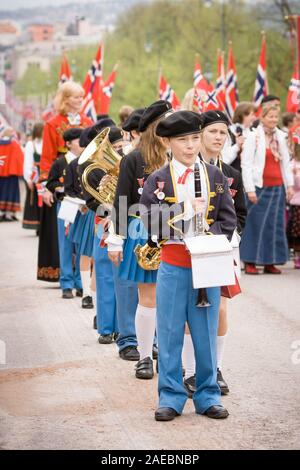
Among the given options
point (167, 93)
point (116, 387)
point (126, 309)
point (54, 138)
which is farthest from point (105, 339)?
point (167, 93)

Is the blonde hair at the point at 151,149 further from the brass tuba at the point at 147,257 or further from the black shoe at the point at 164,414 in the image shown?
the black shoe at the point at 164,414

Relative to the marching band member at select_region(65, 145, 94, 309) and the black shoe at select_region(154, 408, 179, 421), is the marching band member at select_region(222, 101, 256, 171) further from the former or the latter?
the black shoe at select_region(154, 408, 179, 421)

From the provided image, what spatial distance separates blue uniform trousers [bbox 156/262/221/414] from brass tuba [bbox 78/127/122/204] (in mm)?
2035

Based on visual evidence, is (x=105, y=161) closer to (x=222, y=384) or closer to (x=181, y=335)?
(x=222, y=384)

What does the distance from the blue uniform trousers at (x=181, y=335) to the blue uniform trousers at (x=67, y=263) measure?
17.2ft

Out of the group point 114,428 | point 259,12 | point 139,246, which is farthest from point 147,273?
point 259,12

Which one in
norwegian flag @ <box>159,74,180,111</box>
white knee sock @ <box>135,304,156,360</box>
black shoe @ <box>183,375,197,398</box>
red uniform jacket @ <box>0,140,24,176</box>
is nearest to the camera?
black shoe @ <box>183,375,197,398</box>

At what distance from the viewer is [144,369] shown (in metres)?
7.98

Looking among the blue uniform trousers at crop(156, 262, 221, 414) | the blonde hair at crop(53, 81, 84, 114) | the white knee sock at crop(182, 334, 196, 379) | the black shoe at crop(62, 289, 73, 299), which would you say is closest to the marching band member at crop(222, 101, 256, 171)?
the blonde hair at crop(53, 81, 84, 114)

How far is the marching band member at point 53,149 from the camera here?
1218cm

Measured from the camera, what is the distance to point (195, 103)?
11.3 meters

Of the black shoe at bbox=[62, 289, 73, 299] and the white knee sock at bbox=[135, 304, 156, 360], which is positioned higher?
the white knee sock at bbox=[135, 304, 156, 360]

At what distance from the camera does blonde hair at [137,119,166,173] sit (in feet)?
25.8

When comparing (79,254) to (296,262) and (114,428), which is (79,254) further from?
(114,428)
